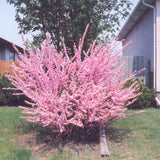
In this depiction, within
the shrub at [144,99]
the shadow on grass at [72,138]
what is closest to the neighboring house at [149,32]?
the shrub at [144,99]

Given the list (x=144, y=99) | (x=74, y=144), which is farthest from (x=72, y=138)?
(x=144, y=99)

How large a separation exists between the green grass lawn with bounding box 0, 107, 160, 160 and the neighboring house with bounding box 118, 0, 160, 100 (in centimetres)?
434

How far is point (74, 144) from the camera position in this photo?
508 centimetres

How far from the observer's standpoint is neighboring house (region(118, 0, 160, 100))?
10.4 metres

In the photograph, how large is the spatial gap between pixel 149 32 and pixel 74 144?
337 inches

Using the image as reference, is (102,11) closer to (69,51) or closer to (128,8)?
(128,8)

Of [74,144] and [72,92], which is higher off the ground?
[72,92]

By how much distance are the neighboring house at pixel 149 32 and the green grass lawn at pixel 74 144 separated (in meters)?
4.34

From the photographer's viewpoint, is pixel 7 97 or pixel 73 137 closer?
pixel 73 137

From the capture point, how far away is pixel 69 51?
1295 centimetres

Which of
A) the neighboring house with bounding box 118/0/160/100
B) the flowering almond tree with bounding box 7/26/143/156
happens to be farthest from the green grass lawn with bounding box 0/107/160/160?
the neighboring house with bounding box 118/0/160/100

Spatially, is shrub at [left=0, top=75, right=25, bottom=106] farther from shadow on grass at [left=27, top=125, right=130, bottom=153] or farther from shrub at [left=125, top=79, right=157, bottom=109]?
shadow on grass at [left=27, top=125, right=130, bottom=153]

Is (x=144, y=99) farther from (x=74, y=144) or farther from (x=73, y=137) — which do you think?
(x=74, y=144)

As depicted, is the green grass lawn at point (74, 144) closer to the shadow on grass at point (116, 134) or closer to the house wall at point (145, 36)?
the shadow on grass at point (116, 134)
